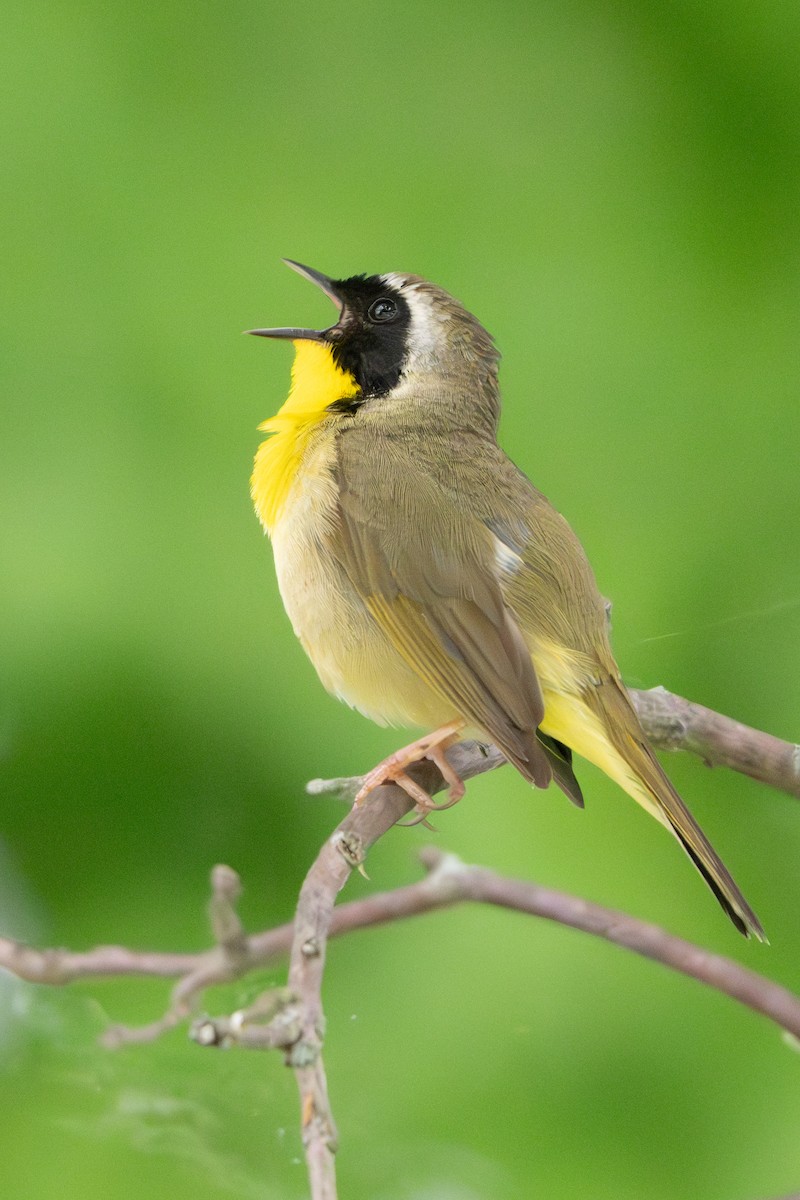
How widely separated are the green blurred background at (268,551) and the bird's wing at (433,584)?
169mm

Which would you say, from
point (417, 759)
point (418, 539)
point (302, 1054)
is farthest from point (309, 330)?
point (302, 1054)

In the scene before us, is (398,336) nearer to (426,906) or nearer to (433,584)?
(433,584)

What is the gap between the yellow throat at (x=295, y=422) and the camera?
1037 mm

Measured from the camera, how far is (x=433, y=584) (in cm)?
99

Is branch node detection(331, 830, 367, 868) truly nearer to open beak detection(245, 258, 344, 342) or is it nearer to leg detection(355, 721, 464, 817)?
leg detection(355, 721, 464, 817)

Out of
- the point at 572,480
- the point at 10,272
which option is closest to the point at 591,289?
the point at 572,480

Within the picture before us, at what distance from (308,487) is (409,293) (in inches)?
7.0

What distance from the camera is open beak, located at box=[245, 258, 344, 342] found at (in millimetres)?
951

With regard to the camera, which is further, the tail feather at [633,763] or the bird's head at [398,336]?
the bird's head at [398,336]

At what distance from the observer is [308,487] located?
103 centimetres

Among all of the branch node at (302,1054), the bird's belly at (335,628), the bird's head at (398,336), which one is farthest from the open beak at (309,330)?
the branch node at (302,1054)

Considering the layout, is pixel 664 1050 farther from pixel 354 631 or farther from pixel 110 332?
pixel 110 332

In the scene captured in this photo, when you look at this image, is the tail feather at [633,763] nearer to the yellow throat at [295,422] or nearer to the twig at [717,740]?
the twig at [717,740]

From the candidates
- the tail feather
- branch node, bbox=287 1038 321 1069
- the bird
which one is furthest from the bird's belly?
branch node, bbox=287 1038 321 1069
